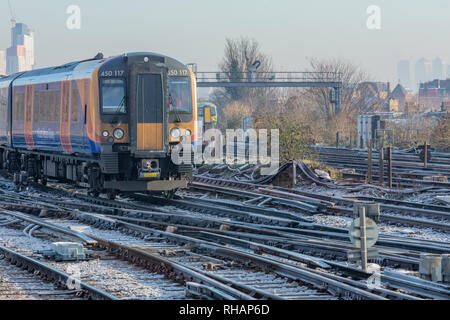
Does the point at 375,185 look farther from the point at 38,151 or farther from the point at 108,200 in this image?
the point at 38,151

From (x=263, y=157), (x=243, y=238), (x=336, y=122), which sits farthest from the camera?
(x=336, y=122)

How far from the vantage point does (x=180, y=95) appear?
56.7 feet

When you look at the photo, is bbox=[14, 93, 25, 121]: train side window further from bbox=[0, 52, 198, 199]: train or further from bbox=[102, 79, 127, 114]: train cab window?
bbox=[102, 79, 127, 114]: train cab window

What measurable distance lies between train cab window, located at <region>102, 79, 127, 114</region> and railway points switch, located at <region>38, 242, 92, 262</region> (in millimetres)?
6398

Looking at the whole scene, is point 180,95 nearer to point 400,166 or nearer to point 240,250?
point 240,250

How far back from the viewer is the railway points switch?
34.4 feet

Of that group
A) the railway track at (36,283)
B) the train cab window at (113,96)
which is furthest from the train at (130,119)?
the railway track at (36,283)

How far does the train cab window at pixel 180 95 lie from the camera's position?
17.2 m
